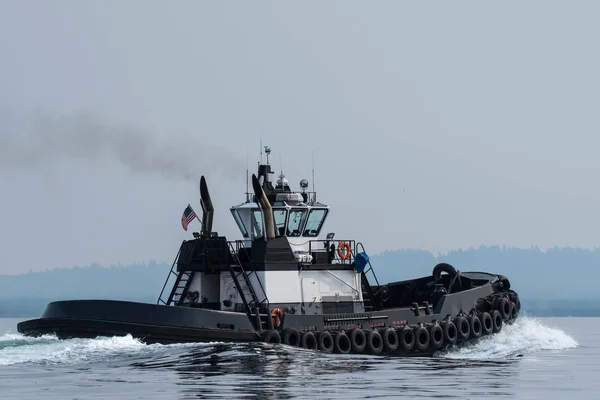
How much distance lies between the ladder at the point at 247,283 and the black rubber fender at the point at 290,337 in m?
0.65

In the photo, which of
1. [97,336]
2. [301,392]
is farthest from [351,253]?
[301,392]

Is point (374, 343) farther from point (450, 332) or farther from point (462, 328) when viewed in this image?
point (462, 328)

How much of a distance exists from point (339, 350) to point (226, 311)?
2.83 meters

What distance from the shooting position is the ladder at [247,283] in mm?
26000

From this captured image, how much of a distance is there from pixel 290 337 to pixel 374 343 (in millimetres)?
2321

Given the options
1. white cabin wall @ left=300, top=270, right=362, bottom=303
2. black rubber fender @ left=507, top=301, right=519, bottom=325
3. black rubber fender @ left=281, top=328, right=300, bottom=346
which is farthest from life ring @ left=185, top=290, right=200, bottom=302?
black rubber fender @ left=507, top=301, right=519, bottom=325

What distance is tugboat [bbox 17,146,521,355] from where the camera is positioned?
81.1ft

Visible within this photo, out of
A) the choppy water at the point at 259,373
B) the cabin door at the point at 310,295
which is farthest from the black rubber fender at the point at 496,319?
the cabin door at the point at 310,295

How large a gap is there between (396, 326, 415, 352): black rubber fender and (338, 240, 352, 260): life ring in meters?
2.41

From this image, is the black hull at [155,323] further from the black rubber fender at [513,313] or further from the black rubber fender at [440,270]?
the black rubber fender at [513,313]

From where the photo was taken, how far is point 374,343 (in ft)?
86.0

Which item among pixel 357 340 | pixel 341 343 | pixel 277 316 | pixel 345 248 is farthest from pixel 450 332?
pixel 277 316

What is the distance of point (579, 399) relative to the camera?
18844 mm

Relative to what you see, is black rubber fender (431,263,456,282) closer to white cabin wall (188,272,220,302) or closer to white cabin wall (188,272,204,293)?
white cabin wall (188,272,220,302)
